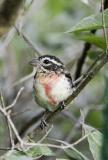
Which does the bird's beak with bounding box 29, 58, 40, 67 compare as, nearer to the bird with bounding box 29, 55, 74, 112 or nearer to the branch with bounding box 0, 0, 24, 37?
the bird with bounding box 29, 55, 74, 112

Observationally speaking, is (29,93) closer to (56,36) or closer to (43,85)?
(56,36)

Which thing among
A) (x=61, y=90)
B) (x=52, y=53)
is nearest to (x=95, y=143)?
(x=61, y=90)

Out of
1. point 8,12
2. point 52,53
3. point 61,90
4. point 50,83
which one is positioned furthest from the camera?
point 52,53

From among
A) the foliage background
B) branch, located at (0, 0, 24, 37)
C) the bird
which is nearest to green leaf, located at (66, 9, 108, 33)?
branch, located at (0, 0, 24, 37)

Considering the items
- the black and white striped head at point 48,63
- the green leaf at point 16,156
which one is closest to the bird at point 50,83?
the black and white striped head at point 48,63

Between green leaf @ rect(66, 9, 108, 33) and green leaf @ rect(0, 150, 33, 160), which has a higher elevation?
green leaf @ rect(66, 9, 108, 33)

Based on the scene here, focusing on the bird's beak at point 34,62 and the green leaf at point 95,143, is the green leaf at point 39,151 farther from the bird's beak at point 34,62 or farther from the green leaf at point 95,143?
the bird's beak at point 34,62

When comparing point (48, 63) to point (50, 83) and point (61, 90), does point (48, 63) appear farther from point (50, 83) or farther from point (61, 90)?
point (61, 90)
